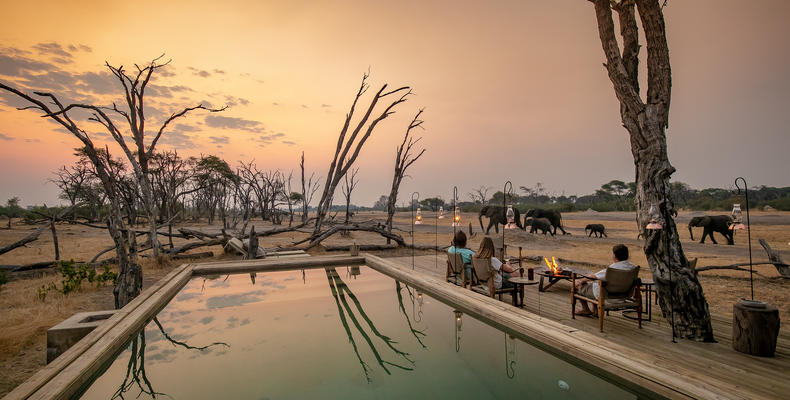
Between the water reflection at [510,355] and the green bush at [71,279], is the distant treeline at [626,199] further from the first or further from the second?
the green bush at [71,279]

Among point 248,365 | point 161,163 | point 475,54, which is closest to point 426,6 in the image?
point 475,54

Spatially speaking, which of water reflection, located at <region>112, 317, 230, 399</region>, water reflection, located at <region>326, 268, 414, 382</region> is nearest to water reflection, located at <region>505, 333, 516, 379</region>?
water reflection, located at <region>326, 268, 414, 382</region>

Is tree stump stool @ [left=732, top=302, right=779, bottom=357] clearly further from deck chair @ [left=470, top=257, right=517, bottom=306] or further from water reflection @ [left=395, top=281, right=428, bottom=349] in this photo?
water reflection @ [left=395, top=281, right=428, bottom=349]

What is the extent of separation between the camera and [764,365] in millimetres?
3186

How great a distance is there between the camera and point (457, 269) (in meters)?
6.53

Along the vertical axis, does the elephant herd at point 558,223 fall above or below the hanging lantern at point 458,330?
above

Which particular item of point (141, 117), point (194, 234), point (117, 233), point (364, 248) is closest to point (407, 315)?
point (117, 233)

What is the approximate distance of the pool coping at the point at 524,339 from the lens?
104 inches

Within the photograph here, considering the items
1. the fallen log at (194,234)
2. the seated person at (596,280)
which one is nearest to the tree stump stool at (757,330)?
the seated person at (596,280)

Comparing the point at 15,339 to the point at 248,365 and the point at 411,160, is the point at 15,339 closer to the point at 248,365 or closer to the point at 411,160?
the point at 248,365

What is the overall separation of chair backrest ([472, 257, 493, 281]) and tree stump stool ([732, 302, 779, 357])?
2.82 m

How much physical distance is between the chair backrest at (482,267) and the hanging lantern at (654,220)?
7.30ft

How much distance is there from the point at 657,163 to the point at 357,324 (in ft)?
15.8

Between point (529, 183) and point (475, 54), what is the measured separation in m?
72.1
